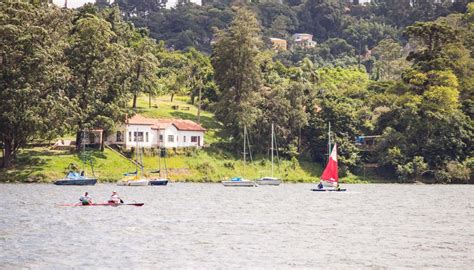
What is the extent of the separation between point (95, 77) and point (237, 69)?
2606cm

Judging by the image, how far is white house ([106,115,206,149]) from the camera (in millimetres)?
125250

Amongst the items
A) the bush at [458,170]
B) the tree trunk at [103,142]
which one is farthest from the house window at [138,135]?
the bush at [458,170]

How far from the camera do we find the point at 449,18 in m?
194

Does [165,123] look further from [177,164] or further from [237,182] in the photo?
[237,182]

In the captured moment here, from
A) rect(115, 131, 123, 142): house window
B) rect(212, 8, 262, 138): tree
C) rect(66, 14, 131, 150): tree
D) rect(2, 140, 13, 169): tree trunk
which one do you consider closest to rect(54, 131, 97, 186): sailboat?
rect(2, 140, 13, 169): tree trunk

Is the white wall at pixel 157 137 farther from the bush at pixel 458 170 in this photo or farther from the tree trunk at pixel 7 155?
the bush at pixel 458 170

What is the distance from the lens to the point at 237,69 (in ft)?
440

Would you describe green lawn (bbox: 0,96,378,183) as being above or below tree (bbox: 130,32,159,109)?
below

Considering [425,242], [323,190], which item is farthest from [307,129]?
[425,242]

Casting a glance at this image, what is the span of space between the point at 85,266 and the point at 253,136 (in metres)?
92.3

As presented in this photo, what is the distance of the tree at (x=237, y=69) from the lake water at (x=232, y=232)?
3982 centimetres

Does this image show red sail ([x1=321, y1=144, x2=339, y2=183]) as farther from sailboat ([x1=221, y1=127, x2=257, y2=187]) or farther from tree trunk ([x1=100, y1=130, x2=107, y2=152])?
tree trunk ([x1=100, y1=130, x2=107, y2=152])

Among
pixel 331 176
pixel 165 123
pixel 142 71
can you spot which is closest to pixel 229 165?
pixel 165 123

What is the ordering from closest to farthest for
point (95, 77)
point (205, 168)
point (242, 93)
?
point (95, 77), point (205, 168), point (242, 93)
